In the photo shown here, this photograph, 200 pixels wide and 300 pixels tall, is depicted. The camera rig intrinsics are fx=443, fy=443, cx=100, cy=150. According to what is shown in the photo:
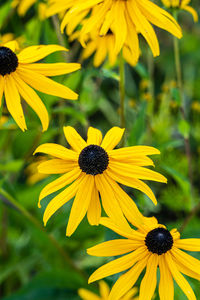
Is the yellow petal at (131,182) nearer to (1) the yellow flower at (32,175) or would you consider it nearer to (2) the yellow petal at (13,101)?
(2) the yellow petal at (13,101)

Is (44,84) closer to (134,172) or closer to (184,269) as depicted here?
(134,172)

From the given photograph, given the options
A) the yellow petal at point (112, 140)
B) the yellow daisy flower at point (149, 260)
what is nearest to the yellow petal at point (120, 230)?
the yellow daisy flower at point (149, 260)

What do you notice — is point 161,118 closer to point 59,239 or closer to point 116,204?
point 59,239

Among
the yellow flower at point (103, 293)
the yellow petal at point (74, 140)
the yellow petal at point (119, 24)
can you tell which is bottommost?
the yellow flower at point (103, 293)

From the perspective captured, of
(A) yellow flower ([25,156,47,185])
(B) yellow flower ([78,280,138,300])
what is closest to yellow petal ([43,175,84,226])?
(B) yellow flower ([78,280,138,300])

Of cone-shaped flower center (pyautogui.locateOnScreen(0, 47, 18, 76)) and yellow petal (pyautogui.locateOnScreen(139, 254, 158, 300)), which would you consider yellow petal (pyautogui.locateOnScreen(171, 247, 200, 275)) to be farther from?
cone-shaped flower center (pyautogui.locateOnScreen(0, 47, 18, 76))

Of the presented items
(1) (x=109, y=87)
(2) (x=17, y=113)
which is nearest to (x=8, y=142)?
(2) (x=17, y=113)
